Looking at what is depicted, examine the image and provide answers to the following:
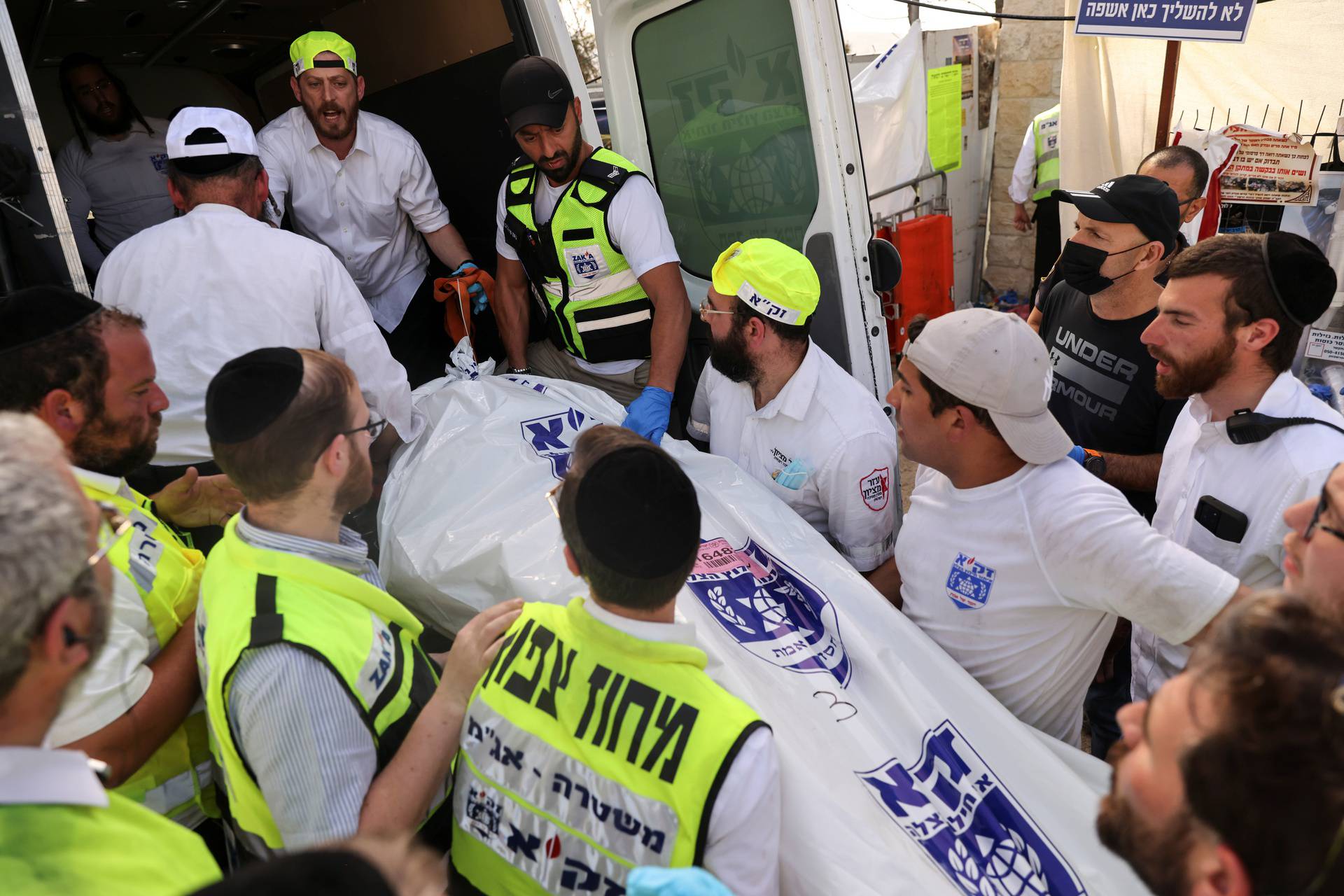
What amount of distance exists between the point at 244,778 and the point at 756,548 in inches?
49.1

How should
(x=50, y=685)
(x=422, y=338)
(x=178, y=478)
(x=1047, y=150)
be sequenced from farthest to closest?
1. (x=1047, y=150)
2. (x=422, y=338)
3. (x=178, y=478)
4. (x=50, y=685)

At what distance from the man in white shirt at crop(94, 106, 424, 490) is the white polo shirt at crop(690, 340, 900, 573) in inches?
45.9

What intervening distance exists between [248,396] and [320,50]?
230 cm

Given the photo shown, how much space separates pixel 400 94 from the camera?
14.4 ft

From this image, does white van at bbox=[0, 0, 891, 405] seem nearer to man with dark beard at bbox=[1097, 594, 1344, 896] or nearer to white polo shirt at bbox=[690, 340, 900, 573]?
white polo shirt at bbox=[690, 340, 900, 573]

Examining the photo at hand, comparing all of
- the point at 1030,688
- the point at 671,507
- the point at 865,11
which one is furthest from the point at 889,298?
the point at 865,11

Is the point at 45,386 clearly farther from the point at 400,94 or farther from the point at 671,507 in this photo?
the point at 400,94

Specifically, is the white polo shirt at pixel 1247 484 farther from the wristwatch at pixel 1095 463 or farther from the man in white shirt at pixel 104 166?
the man in white shirt at pixel 104 166

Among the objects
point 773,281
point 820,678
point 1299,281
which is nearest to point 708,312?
point 773,281

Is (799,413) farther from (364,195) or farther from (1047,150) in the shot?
(1047,150)

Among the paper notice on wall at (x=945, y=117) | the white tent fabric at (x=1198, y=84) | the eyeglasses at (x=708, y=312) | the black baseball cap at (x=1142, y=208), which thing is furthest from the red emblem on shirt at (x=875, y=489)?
the paper notice on wall at (x=945, y=117)

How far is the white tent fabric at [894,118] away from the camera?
23.0 ft

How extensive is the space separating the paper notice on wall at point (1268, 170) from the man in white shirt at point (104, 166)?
17.6 feet

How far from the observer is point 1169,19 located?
4.05 meters
